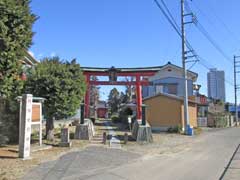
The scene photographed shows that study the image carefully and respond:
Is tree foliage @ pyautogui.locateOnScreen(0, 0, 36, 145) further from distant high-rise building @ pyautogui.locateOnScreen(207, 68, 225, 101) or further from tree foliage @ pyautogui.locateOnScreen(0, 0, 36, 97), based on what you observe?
distant high-rise building @ pyautogui.locateOnScreen(207, 68, 225, 101)

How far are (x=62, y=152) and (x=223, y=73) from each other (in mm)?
48187

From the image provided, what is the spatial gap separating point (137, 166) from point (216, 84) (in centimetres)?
5665

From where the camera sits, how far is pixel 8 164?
1305 centimetres

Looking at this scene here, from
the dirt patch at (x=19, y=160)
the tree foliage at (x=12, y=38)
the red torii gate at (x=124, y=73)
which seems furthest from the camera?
the red torii gate at (x=124, y=73)

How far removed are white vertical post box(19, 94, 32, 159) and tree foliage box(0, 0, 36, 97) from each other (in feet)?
2.60

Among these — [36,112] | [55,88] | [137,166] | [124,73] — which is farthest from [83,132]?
[124,73]

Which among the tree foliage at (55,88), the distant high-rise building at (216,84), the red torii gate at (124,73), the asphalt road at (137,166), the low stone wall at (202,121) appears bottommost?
the asphalt road at (137,166)

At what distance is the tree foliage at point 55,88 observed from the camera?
1948cm

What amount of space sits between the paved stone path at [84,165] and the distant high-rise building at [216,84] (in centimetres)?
3975

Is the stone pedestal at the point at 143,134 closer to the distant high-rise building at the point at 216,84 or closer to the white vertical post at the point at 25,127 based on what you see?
the white vertical post at the point at 25,127

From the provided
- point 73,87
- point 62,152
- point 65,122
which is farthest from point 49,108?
point 65,122

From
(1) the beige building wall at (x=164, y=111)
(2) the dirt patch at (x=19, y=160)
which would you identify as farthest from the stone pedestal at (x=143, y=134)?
(1) the beige building wall at (x=164, y=111)

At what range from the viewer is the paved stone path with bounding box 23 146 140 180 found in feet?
37.6

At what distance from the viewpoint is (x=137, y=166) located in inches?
544
